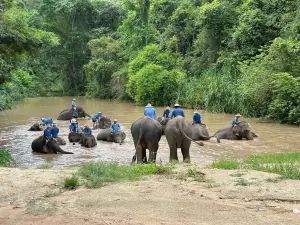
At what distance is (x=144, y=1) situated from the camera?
46719 mm

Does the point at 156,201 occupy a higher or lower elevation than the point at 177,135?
lower

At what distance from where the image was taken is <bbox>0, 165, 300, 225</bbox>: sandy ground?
5.98m

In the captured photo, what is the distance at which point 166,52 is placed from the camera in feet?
137

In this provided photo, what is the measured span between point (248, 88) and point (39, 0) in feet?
140

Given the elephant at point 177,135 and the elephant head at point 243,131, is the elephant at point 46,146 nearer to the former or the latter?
the elephant at point 177,135

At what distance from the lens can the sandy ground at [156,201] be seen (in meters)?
5.98

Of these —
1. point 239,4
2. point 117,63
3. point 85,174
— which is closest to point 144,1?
point 117,63

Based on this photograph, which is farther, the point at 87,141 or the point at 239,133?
the point at 239,133

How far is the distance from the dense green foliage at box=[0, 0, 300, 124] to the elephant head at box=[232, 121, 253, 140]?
5.36 metres

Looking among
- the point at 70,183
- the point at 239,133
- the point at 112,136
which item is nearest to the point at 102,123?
the point at 112,136

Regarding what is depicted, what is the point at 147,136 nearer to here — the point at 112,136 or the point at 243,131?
the point at 112,136

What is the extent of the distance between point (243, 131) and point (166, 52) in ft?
79.0

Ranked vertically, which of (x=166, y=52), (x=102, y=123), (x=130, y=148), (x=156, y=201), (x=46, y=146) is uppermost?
(x=166, y=52)

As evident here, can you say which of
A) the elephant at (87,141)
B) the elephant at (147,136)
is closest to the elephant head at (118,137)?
the elephant at (87,141)
